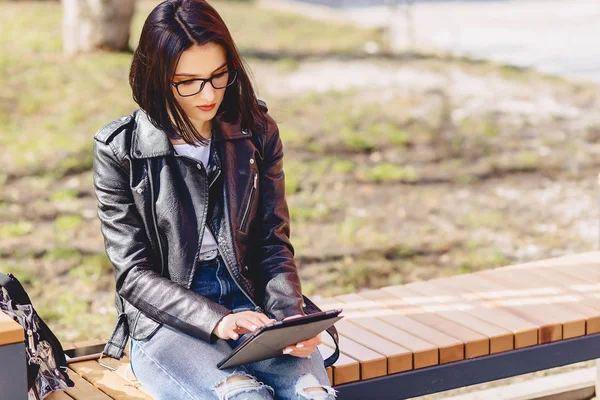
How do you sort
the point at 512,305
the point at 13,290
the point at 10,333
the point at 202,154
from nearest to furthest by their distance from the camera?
1. the point at 10,333
2. the point at 13,290
3. the point at 202,154
4. the point at 512,305

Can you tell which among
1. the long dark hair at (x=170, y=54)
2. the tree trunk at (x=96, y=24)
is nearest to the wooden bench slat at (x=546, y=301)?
the long dark hair at (x=170, y=54)

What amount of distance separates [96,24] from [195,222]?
6.92 meters

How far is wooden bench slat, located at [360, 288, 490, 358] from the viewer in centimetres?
346

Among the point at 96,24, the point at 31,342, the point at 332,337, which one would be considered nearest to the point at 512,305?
the point at 332,337

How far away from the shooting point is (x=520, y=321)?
364 cm

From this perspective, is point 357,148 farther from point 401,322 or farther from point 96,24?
point 401,322

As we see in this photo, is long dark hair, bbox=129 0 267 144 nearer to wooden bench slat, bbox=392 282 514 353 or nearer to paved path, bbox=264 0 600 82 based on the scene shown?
wooden bench slat, bbox=392 282 514 353

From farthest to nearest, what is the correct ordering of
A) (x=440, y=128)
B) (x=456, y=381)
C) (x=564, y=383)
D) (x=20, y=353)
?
(x=440, y=128) < (x=564, y=383) < (x=456, y=381) < (x=20, y=353)

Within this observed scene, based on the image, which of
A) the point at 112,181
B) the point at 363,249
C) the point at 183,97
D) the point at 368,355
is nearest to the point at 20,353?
the point at 112,181

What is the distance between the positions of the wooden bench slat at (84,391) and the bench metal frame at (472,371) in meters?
0.77

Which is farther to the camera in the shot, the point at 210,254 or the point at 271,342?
the point at 210,254

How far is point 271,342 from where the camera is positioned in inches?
108

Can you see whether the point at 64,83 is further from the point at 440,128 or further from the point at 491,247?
the point at 491,247

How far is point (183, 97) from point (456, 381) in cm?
140
